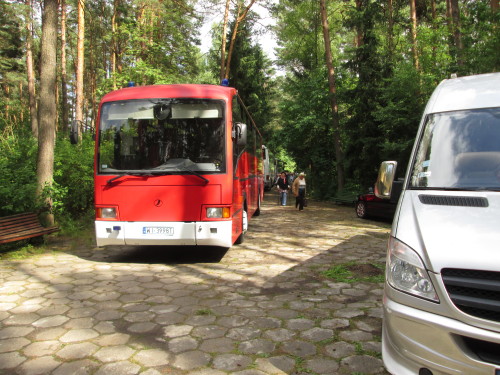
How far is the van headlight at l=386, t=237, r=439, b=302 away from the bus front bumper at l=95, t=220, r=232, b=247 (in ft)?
12.9

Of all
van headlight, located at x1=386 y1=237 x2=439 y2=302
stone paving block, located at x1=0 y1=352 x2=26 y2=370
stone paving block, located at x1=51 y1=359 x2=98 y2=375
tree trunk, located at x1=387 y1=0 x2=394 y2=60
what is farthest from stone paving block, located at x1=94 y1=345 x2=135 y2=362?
tree trunk, located at x1=387 y1=0 x2=394 y2=60

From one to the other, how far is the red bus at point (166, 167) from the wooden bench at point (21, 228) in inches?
70.5

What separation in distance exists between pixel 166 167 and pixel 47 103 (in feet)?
14.5

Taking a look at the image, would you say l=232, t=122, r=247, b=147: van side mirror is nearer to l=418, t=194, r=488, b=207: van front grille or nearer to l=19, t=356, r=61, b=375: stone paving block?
l=418, t=194, r=488, b=207: van front grille

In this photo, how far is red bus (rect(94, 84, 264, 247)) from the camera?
20.7 ft

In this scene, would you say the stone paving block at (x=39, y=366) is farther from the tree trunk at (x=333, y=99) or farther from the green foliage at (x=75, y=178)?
the tree trunk at (x=333, y=99)

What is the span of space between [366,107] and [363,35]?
145 inches

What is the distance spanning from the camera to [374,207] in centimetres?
1333

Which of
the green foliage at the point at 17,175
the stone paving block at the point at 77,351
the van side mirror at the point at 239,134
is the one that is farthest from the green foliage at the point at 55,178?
the stone paving block at the point at 77,351

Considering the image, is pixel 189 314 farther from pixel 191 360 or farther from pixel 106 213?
pixel 106 213

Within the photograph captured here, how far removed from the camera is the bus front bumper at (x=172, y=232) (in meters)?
6.31

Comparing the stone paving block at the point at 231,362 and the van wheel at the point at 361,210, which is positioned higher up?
the van wheel at the point at 361,210

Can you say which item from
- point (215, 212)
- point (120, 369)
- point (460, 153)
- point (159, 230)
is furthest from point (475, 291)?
point (159, 230)

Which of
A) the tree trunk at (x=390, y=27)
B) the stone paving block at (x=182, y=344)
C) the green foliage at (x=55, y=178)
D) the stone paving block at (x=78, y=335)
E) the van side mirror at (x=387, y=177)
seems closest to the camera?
the stone paving block at (x=182, y=344)
